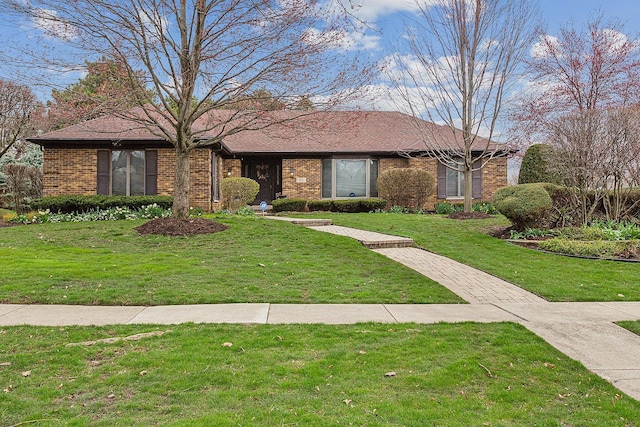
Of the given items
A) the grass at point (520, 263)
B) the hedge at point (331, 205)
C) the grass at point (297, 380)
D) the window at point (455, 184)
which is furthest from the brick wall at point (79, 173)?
the grass at point (297, 380)

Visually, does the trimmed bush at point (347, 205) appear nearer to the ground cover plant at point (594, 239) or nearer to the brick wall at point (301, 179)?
the brick wall at point (301, 179)

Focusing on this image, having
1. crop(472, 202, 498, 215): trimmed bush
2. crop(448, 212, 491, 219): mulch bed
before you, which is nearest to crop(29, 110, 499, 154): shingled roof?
crop(472, 202, 498, 215): trimmed bush

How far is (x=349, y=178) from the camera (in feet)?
65.3

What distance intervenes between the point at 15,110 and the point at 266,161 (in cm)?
1445

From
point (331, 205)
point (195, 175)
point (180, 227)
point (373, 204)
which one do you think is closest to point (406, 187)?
point (373, 204)

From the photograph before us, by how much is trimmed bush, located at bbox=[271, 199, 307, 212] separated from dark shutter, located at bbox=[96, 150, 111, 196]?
624 centimetres

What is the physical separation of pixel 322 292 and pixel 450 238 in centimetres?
626

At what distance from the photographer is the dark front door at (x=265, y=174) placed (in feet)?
69.2

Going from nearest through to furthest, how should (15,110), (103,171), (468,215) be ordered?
(468,215), (103,171), (15,110)

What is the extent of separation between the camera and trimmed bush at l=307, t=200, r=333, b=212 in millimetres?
18344

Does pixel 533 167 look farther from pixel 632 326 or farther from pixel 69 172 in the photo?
pixel 69 172

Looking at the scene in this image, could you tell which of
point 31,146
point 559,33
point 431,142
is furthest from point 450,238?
point 31,146

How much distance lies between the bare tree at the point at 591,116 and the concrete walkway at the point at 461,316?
601cm

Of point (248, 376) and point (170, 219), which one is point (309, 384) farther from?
point (170, 219)
